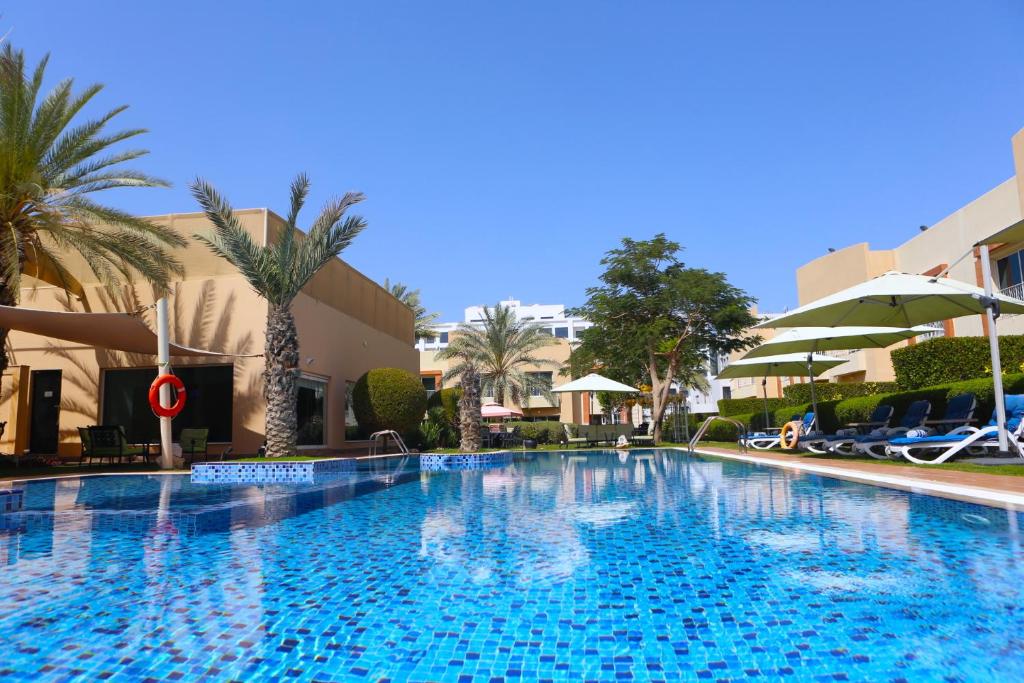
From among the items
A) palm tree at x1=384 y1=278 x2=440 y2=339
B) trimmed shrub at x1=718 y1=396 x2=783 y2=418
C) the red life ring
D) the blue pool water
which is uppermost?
palm tree at x1=384 y1=278 x2=440 y2=339

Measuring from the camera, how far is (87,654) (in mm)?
3203

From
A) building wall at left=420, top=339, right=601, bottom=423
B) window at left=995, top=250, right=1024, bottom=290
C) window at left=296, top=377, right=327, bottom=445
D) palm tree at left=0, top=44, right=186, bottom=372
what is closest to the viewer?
palm tree at left=0, top=44, right=186, bottom=372

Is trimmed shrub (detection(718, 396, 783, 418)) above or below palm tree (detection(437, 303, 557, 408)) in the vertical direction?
below

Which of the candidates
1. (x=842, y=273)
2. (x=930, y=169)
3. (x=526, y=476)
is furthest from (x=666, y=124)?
(x=842, y=273)

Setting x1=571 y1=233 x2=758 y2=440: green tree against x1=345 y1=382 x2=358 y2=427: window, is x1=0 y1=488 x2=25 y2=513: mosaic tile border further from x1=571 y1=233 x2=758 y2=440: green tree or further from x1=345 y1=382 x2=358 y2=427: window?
x1=571 y1=233 x2=758 y2=440: green tree

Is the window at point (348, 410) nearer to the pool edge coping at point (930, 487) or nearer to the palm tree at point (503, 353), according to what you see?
the palm tree at point (503, 353)

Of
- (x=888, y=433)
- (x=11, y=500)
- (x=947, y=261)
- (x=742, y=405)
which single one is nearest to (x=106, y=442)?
(x=11, y=500)

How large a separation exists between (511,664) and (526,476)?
10.2 metres

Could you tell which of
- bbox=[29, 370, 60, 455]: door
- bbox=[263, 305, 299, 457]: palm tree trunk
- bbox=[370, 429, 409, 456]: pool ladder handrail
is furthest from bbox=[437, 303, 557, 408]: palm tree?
bbox=[263, 305, 299, 457]: palm tree trunk

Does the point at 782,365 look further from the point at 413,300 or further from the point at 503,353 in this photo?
the point at 413,300

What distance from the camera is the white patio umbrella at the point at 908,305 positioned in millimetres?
10289

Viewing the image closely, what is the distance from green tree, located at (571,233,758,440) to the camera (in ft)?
78.2

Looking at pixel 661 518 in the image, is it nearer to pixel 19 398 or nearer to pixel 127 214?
pixel 127 214

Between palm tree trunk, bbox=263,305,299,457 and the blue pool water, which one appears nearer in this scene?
the blue pool water
